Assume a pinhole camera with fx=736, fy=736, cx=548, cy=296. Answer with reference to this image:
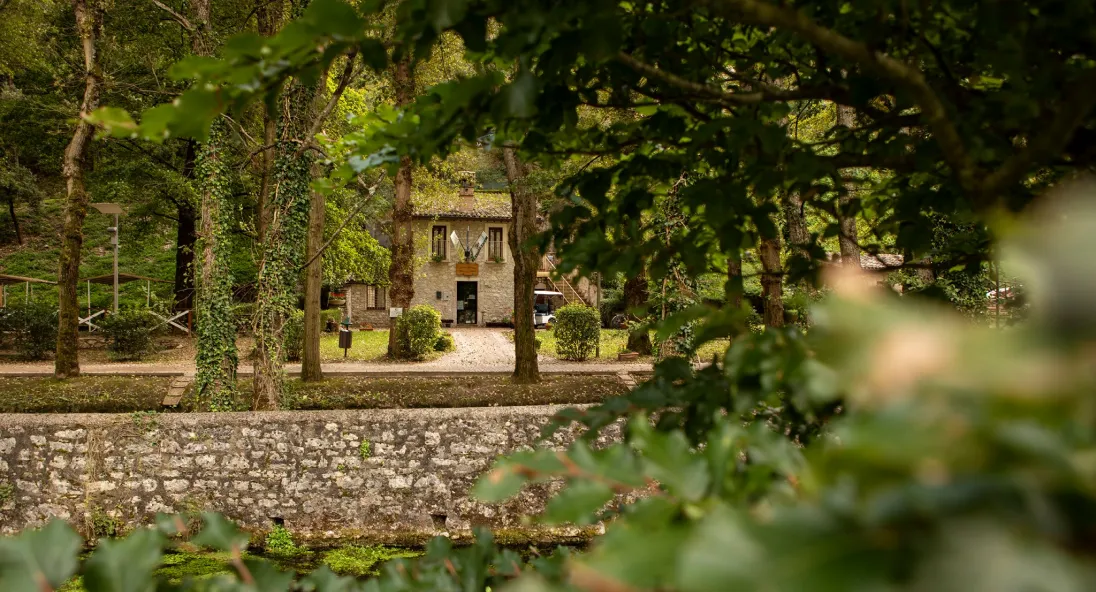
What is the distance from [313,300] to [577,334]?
7.39 m

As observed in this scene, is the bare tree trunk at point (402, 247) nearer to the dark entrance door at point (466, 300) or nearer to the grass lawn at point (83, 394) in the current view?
the grass lawn at point (83, 394)

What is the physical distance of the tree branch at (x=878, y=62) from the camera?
1270mm

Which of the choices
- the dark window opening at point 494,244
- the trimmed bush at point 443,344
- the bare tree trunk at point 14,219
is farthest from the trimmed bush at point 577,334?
the bare tree trunk at point 14,219

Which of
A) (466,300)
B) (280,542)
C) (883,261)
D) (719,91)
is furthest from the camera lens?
(466,300)

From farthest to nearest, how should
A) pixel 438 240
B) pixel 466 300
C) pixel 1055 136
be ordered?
pixel 466 300 < pixel 438 240 < pixel 1055 136

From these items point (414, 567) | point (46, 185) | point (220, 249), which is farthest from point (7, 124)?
point (414, 567)

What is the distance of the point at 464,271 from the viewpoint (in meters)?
32.6

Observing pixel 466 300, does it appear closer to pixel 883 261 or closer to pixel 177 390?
pixel 177 390

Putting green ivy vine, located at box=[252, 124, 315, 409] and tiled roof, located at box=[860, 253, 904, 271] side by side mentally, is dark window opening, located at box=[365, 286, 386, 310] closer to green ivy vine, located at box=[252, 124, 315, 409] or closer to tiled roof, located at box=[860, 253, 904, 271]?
tiled roof, located at box=[860, 253, 904, 271]

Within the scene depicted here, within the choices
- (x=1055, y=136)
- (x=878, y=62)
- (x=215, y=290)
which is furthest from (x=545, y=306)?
(x=1055, y=136)

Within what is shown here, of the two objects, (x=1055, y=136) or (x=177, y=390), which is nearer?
(x=1055, y=136)

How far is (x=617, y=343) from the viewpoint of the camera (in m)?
22.9

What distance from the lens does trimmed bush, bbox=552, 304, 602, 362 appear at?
19688mm

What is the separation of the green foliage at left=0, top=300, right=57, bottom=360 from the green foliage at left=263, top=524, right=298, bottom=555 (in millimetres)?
14696
